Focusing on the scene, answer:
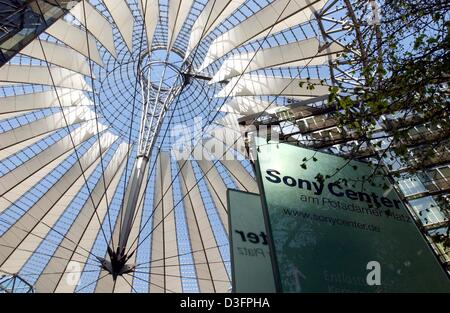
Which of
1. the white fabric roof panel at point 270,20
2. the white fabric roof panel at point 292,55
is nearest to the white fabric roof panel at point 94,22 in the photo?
the white fabric roof panel at point 270,20

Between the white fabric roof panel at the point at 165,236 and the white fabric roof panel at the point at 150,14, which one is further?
the white fabric roof panel at the point at 165,236

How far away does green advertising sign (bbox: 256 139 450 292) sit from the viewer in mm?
7867

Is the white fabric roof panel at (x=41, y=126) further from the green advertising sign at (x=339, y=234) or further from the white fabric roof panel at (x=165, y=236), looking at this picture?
the green advertising sign at (x=339, y=234)

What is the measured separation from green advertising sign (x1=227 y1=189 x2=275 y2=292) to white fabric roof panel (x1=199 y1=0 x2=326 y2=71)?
8957mm

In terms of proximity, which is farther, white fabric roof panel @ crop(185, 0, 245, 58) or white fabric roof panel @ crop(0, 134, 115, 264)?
white fabric roof panel @ crop(0, 134, 115, 264)

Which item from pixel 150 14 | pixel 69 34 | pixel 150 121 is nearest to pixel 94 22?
pixel 69 34

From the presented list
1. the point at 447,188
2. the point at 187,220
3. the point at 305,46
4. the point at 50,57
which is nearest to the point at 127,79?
the point at 50,57

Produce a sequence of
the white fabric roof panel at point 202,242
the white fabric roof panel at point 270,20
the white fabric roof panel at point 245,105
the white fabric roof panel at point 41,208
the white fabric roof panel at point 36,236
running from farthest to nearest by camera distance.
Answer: the white fabric roof panel at point 202,242 < the white fabric roof panel at point 36,236 < the white fabric roof panel at point 245,105 < the white fabric roof panel at point 41,208 < the white fabric roof panel at point 270,20

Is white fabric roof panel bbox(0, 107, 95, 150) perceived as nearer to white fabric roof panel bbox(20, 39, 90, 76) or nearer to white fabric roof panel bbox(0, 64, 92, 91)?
white fabric roof panel bbox(0, 64, 92, 91)

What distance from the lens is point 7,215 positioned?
869 inches

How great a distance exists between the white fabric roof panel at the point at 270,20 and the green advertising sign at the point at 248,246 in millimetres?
8957

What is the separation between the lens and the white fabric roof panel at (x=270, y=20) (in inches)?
674

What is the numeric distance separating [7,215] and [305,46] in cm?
1808

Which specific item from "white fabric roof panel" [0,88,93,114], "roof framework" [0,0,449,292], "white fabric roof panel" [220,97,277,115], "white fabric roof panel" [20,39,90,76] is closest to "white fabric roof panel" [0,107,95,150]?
"roof framework" [0,0,449,292]
